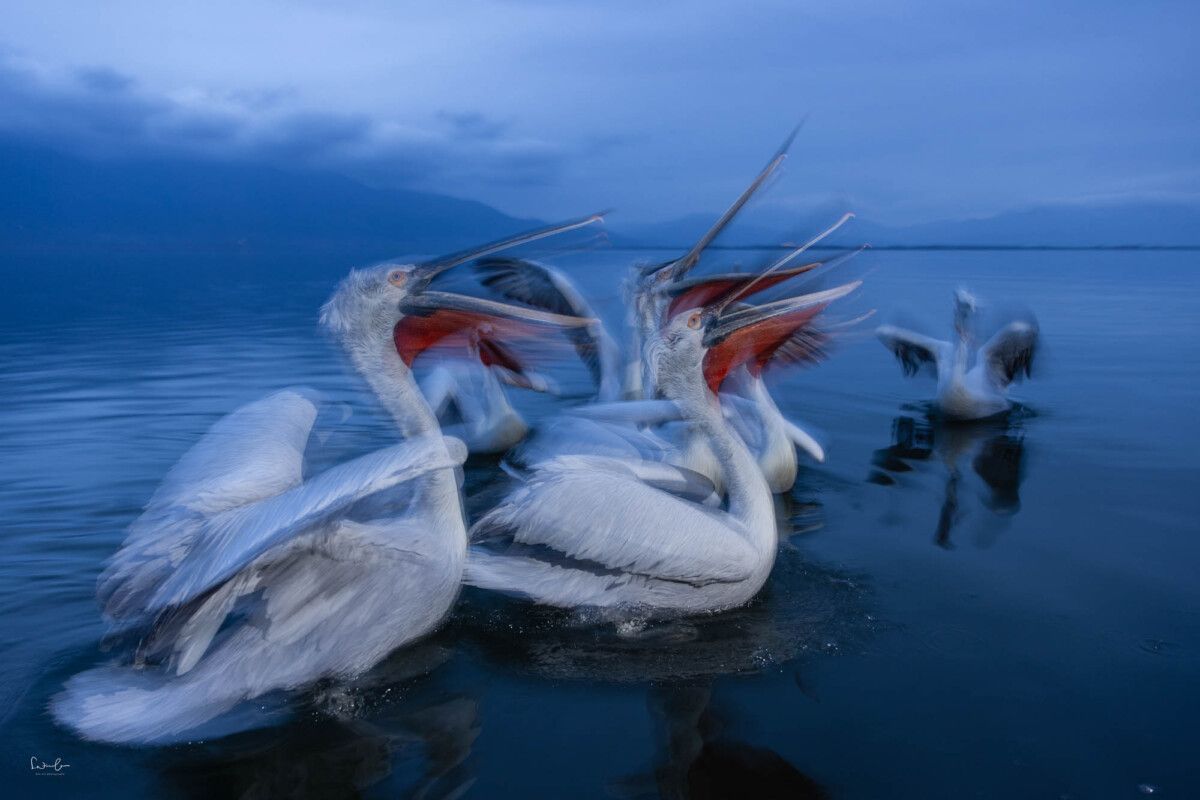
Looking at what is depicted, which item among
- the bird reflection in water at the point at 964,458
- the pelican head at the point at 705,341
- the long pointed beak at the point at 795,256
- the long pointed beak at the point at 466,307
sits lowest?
the bird reflection in water at the point at 964,458

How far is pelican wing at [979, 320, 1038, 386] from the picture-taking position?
7148 mm

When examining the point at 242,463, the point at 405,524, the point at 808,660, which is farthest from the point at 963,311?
the point at 242,463

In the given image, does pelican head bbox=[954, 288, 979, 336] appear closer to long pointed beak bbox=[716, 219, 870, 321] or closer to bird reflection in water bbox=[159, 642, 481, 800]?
long pointed beak bbox=[716, 219, 870, 321]

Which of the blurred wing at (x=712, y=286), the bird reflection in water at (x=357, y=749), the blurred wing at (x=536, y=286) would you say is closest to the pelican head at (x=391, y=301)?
the bird reflection in water at (x=357, y=749)

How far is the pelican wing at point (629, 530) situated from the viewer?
127 inches

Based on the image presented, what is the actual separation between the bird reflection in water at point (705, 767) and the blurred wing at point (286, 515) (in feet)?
A: 3.33

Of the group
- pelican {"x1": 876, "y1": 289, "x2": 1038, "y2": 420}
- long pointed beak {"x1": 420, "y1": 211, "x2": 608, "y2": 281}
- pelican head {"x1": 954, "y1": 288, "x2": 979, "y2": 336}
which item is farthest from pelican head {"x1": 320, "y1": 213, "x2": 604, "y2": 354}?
pelican head {"x1": 954, "y1": 288, "x2": 979, "y2": 336}

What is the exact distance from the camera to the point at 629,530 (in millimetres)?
3248

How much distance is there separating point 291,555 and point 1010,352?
6.20 m

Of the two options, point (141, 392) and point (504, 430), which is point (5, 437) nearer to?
point (141, 392)

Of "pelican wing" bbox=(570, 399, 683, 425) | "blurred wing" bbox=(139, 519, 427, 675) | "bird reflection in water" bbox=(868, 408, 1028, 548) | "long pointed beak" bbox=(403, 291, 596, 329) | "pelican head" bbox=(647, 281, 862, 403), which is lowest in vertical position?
"bird reflection in water" bbox=(868, 408, 1028, 548)

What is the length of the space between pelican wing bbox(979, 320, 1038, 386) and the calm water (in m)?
1.12

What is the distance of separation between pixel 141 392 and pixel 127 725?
553cm

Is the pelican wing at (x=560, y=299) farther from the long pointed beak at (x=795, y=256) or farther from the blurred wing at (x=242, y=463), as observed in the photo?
the blurred wing at (x=242, y=463)
